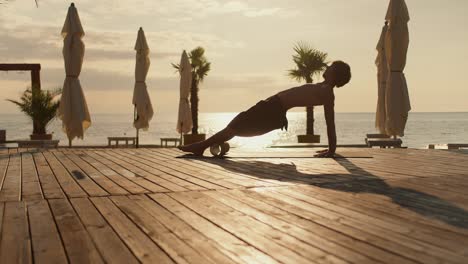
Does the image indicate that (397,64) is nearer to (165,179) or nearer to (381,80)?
(381,80)

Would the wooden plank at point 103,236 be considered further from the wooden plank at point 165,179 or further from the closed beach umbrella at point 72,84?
the closed beach umbrella at point 72,84

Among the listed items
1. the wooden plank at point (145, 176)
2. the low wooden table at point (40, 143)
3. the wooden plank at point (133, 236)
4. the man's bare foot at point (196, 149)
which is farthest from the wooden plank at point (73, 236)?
the low wooden table at point (40, 143)

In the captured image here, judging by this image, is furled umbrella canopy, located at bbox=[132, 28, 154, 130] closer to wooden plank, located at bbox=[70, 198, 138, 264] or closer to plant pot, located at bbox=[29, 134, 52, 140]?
plant pot, located at bbox=[29, 134, 52, 140]

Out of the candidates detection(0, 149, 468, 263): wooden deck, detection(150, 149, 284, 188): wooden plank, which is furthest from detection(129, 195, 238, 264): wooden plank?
detection(150, 149, 284, 188): wooden plank

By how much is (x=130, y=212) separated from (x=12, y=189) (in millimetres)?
1559

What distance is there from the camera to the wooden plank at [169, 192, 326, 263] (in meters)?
2.06

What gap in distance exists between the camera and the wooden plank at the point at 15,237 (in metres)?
A: 2.03

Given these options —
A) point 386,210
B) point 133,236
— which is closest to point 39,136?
point 133,236

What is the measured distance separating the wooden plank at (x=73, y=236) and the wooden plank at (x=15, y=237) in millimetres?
165

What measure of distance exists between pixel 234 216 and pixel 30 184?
227 centimetres

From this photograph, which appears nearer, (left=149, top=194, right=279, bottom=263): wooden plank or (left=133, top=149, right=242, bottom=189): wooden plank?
(left=149, top=194, right=279, bottom=263): wooden plank

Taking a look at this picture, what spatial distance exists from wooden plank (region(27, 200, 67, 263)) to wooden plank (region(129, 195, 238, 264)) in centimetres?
57

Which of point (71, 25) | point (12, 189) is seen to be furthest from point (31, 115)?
point (12, 189)

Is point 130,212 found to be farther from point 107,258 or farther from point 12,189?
point 12,189
